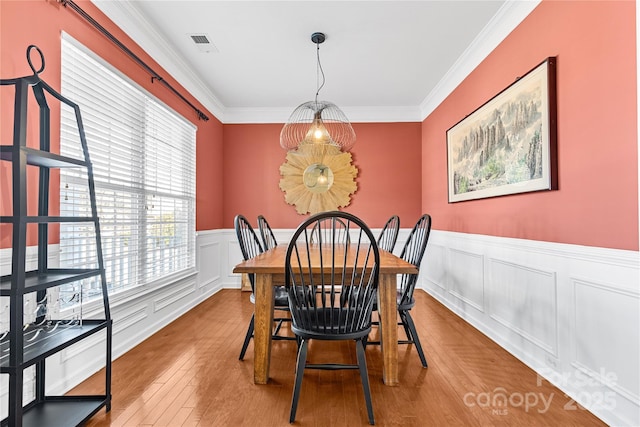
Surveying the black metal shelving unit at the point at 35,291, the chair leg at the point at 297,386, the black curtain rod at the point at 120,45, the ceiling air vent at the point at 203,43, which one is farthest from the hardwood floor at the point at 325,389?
the ceiling air vent at the point at 203,43

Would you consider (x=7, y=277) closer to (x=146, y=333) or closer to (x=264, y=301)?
(x=264, y=301)

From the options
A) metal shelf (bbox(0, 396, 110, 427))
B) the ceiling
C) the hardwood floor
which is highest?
the ceiling

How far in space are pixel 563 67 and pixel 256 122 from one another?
3846 mm

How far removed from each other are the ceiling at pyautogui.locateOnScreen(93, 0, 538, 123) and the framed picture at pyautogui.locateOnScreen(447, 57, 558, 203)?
546mm

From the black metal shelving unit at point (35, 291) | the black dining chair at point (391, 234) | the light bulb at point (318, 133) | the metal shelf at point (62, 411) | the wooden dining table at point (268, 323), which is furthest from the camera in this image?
the black dining chair at point (391, 234)

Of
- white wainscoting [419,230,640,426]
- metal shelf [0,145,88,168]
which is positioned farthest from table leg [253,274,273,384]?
white wainscoting [419,230,640,426]

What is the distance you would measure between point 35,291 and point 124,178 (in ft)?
4.33

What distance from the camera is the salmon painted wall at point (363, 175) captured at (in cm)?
497

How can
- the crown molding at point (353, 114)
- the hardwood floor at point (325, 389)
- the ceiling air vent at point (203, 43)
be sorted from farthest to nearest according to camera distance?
1. the crown molding at point (353, 114)
2. the ceiling air vent at point (203, 43)
3. the hardwood floor at point (325, 389)

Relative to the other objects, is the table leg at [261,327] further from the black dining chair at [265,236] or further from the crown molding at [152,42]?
the crown molding at [152,42]

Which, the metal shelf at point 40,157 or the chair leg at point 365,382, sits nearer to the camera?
the metal shelf at point 40,157

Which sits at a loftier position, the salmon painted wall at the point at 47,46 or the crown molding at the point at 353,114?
the crown molding at the point at 353,114

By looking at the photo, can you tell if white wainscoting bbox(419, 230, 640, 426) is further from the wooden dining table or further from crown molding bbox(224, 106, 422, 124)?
crown molding bbox(224, 106, 422, 124)

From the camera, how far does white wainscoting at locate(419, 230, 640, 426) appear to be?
162cm
